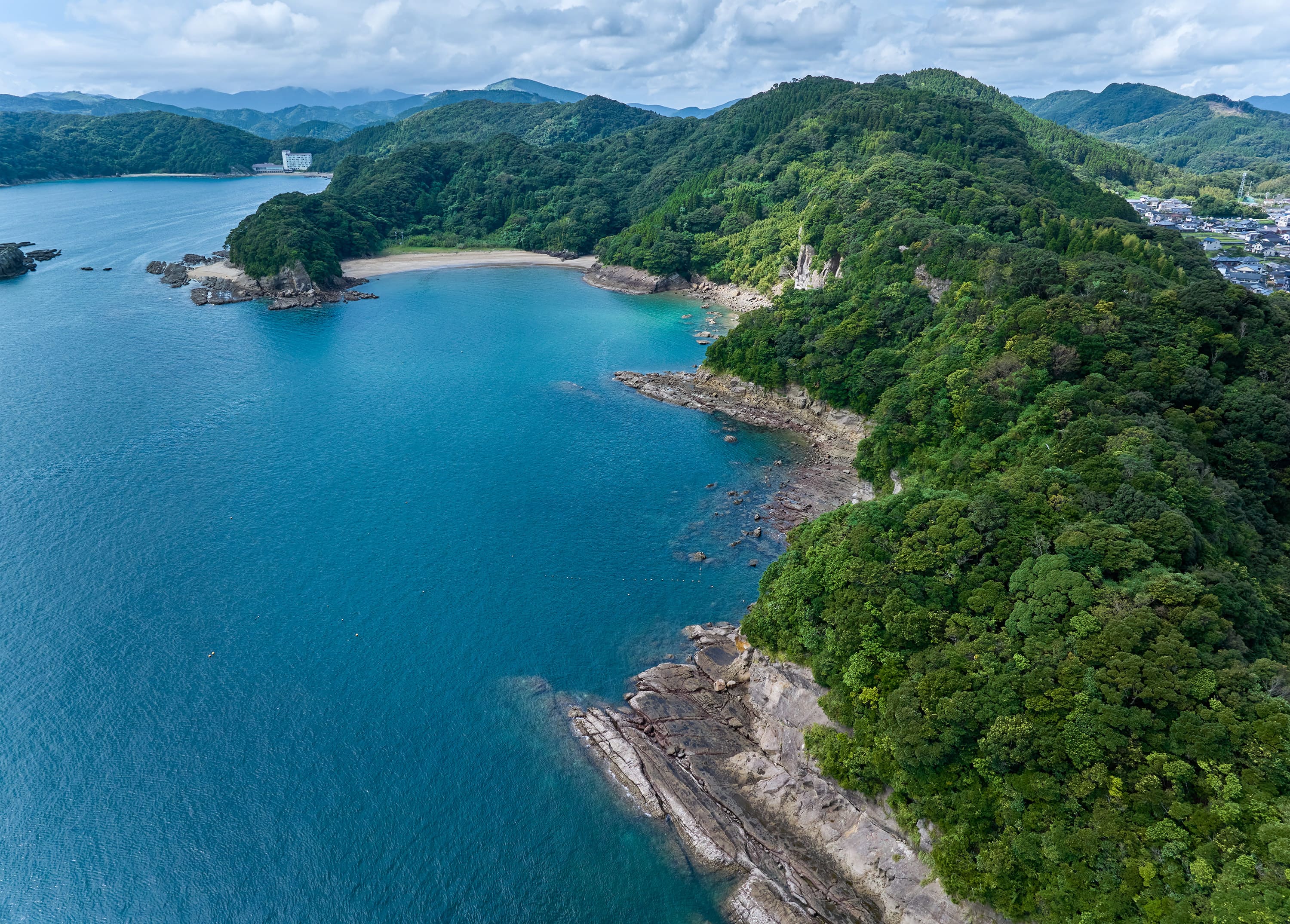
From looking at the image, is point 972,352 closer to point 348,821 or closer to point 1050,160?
point 348,821

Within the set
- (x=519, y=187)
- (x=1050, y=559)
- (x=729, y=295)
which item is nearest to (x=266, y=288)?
(x=519, y=187)

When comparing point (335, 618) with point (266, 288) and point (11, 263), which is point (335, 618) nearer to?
point (266, 288)

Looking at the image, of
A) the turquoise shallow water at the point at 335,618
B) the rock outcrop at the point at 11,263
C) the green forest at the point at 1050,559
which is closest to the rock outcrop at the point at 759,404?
the green forest at the point at 1050,559

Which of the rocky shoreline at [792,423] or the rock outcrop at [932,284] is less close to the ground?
the rock outcrop at [932,284]

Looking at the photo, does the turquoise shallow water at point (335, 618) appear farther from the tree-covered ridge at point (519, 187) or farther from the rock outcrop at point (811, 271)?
the tree-covered ridge at point (519, 187)

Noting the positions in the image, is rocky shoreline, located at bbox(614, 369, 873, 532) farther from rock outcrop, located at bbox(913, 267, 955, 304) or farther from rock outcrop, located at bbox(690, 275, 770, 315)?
rock outcrop, located at bbox(690, 275, 770, 315)

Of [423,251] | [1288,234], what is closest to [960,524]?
[423,251]
